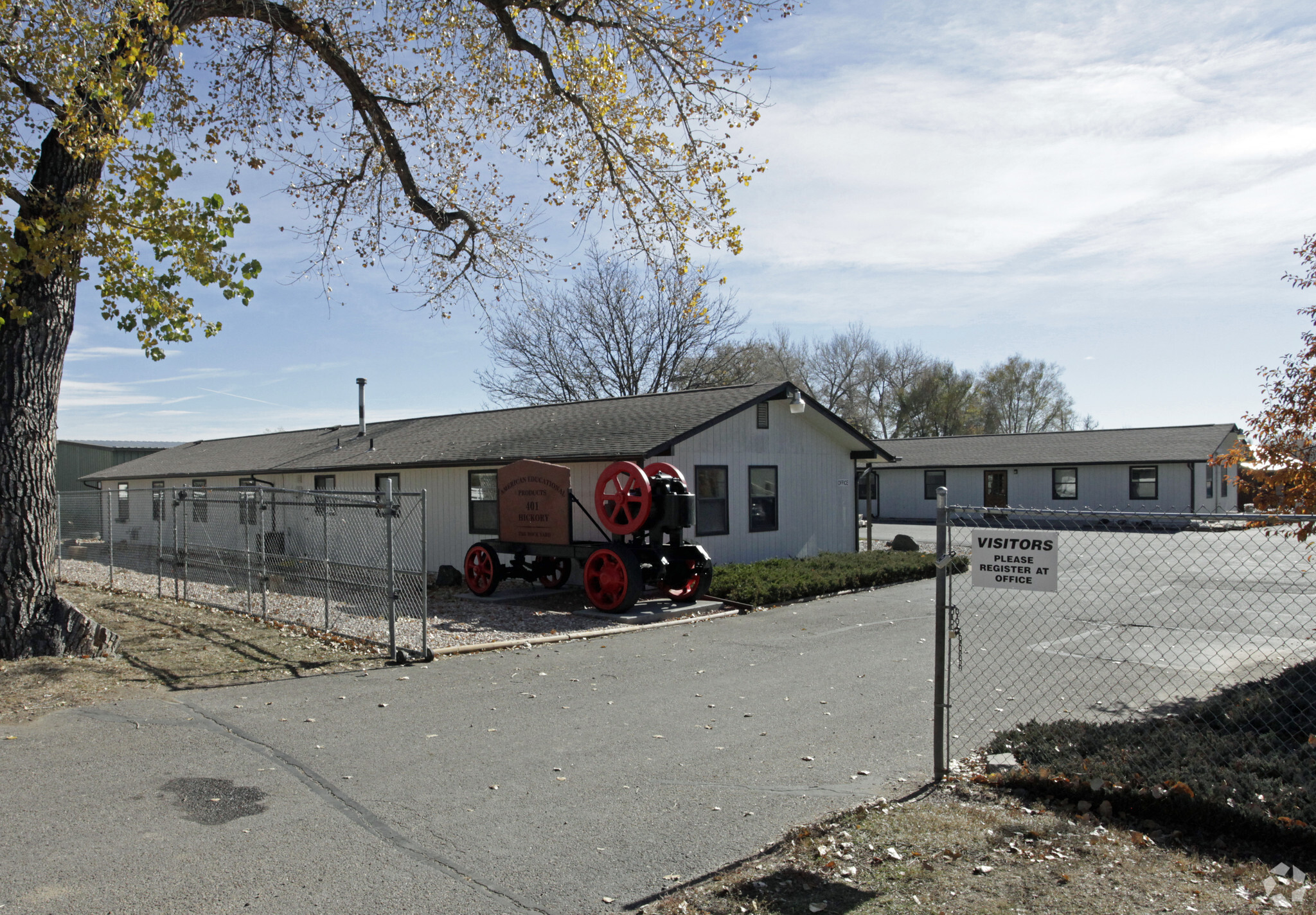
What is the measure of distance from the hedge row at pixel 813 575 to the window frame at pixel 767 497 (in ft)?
3.18

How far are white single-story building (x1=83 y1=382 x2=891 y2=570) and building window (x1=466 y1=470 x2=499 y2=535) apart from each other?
1.1 inches

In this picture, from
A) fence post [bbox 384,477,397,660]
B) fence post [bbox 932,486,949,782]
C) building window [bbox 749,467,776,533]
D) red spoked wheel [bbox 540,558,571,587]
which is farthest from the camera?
building window [bbox 749,467,776,533]

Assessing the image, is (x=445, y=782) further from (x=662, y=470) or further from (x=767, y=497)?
(x=767, y=497)

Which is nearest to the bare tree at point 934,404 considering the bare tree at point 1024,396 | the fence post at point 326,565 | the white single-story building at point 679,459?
the bare tree at point 1024,396

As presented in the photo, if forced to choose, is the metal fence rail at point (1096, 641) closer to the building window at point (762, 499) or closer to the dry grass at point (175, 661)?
the building window at point (762, 499)

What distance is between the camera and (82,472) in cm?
3850

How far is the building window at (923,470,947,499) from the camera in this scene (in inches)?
1561

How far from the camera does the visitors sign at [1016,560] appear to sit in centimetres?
499

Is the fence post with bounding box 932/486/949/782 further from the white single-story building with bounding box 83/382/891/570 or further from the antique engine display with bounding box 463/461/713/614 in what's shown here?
the white single-story building with bounding box 83/382/891/570

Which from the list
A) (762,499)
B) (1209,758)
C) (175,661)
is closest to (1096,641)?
(1209,758)

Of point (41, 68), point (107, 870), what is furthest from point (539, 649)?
point (41, 68)

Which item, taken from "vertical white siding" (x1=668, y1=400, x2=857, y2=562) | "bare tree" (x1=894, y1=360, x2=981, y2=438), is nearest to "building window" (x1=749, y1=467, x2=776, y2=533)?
"vertical white siding" (x1=668, y1=400, x2=857, y2=562)

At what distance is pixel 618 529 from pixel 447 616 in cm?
295

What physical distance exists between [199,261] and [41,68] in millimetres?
2250
